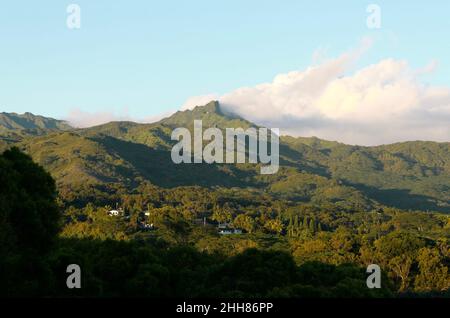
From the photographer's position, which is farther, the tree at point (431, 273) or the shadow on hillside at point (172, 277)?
the tree at point (431, 273)

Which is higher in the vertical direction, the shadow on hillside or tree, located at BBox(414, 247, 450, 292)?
the shadow on hillside

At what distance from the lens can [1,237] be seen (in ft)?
136

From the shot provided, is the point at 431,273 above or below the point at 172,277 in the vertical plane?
below

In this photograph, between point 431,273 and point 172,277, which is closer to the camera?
point 172,277

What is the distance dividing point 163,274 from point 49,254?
12352 millimetres

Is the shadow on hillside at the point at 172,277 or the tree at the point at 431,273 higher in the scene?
the shadow on hillside at the point at 172,277

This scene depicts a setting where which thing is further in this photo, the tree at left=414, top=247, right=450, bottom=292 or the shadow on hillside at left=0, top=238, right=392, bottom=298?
the tree at left=414, top=247, right=450, bottom=292

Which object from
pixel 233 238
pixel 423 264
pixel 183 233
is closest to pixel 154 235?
pixel 183 233

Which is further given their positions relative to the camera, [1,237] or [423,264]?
[423,264]
